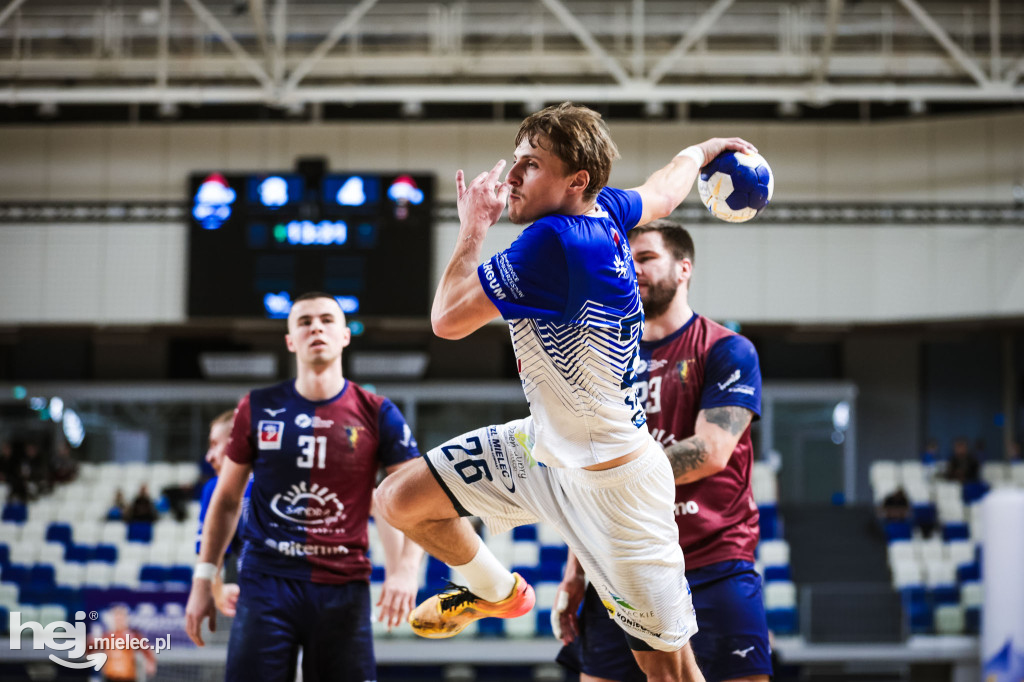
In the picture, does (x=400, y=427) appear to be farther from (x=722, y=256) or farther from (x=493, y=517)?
(x=722, y=256)

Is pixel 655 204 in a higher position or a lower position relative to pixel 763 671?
higher

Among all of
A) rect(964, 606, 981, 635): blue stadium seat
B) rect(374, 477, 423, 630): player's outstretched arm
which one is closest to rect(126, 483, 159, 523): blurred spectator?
rect(964, 606, 981, 635): blue stadium seat

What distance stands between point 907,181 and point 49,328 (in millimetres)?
15236

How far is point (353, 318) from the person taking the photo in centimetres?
1592

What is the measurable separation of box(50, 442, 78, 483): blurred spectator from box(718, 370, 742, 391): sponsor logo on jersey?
16357 millimetres

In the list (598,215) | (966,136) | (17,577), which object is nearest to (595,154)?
(598,215)

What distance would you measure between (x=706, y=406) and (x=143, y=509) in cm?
1361

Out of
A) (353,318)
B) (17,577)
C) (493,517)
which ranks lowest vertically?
(17,577)

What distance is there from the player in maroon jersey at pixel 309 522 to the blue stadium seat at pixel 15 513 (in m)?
13.2

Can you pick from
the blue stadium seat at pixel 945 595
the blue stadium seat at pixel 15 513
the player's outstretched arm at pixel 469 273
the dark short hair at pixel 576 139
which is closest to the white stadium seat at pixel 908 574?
the blue stadium seat at pixel 945 595

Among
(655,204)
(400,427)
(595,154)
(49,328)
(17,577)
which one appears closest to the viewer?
(595,154)

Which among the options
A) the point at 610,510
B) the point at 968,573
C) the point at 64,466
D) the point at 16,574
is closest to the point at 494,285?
the point at 610,510

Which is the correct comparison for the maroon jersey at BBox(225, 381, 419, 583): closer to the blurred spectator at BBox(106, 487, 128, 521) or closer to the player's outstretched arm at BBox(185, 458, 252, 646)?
the player's outstretched arm at BBox(185, 458, 252, 646)

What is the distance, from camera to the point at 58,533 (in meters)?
15.8
